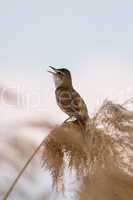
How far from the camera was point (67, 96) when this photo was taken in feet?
28.2

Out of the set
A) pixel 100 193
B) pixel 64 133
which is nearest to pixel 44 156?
pixel 64 133

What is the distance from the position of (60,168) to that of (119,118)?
20.2 inches

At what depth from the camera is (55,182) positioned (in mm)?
3062

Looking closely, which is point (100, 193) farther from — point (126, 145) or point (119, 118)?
point (119, 118)

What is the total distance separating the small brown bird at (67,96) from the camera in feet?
23.0

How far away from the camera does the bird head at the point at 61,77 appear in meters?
9.59

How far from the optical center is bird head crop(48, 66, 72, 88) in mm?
9594

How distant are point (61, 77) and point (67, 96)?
4.50 ft

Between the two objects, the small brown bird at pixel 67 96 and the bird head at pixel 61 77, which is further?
the bird head at pixel 61 77

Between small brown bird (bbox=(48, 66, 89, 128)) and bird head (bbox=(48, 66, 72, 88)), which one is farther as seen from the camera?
bird head (bbox=(48, 66, 72, 88))

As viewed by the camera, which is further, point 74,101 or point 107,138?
point 74,101

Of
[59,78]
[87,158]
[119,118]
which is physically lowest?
[87,158]

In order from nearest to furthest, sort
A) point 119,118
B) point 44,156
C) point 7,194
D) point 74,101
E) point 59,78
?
point 7,194 → point 119,118 → point 44,156 → point 74,101 → point 59,78

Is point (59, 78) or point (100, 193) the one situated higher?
point (59, 78)
